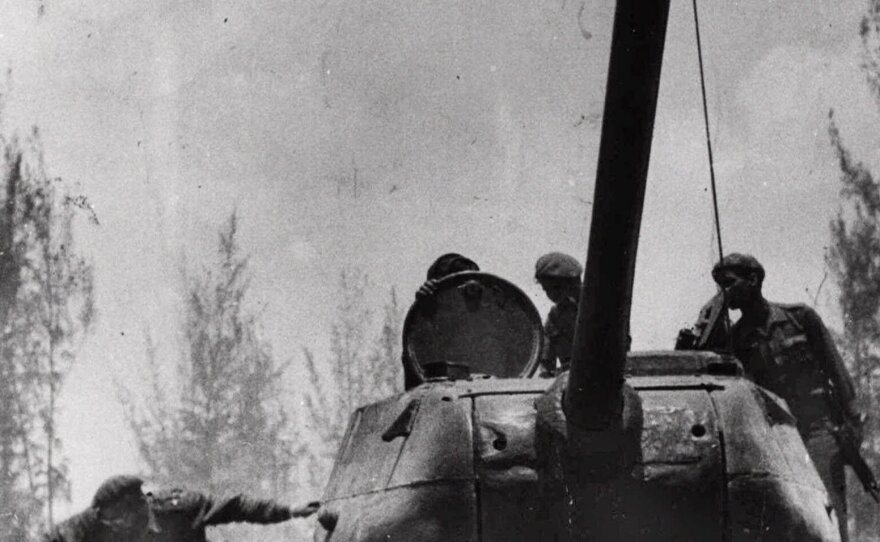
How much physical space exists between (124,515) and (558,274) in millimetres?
3404

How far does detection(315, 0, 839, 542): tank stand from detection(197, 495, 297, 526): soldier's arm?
9.91ft

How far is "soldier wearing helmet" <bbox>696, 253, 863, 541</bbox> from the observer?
27.0 ft

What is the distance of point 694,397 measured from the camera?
572 centimetres

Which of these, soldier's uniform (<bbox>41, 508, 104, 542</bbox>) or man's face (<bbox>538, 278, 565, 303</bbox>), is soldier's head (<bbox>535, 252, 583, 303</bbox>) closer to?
man's face (<bbox>538, 278, 565, 303</bbox>)

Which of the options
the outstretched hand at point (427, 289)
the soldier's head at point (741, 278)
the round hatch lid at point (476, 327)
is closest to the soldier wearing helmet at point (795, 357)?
the soldier's head at point (741, 278)

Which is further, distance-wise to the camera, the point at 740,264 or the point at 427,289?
the point at 740,264

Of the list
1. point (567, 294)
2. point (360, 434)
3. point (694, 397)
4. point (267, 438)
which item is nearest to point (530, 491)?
point (694, 397)

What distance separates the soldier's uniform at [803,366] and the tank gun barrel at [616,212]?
3374mm

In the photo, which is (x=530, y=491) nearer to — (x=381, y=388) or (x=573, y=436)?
(x=573, y=436)

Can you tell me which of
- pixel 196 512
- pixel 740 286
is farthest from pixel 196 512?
pixel 740 286

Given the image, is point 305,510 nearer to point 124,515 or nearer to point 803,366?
point 124,515

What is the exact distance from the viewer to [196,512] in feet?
29.7

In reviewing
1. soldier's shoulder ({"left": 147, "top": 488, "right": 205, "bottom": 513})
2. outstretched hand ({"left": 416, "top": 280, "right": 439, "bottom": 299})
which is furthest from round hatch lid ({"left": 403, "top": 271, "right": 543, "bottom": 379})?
soldier's shoulder ({"left": 147, "top": 488, "right": 205, "bottom": 513})

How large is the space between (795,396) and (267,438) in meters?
22.6
